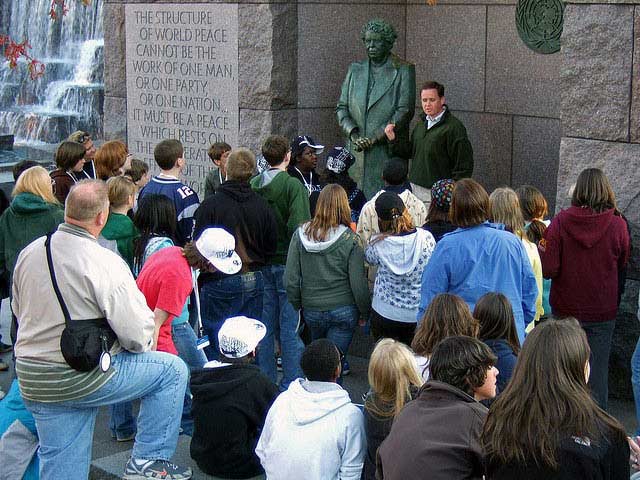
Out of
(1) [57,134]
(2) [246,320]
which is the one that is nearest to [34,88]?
(1) [57,134]

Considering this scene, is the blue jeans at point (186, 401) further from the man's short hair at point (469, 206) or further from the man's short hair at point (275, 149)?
the man's short hair at point (469, 206)

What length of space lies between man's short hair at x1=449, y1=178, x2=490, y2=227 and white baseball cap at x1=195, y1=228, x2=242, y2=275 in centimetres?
133

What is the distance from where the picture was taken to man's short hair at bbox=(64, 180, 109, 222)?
17.4ft

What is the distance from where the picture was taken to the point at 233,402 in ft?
18.8

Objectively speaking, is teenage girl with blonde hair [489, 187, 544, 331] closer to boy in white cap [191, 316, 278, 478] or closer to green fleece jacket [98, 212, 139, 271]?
boy in white cap [191, 316, 278, 478]

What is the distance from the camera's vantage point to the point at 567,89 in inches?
314

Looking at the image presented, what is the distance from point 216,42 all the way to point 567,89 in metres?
4.37

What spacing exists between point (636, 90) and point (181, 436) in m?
3.81

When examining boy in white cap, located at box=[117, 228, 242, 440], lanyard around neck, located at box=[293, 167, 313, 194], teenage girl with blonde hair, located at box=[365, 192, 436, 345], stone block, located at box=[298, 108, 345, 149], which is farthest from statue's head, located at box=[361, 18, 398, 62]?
boy in white cap, located at box=[117, 228, 242, 440]

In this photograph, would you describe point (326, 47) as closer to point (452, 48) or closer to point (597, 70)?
point (452, 48)

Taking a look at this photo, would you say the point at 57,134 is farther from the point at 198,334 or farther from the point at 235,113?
the point at 198,334

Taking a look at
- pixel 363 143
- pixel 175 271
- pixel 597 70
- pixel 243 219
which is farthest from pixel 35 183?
pixel 597 70

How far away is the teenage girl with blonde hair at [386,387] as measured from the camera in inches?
195

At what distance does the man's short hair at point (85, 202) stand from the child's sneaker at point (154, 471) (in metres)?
1.34
